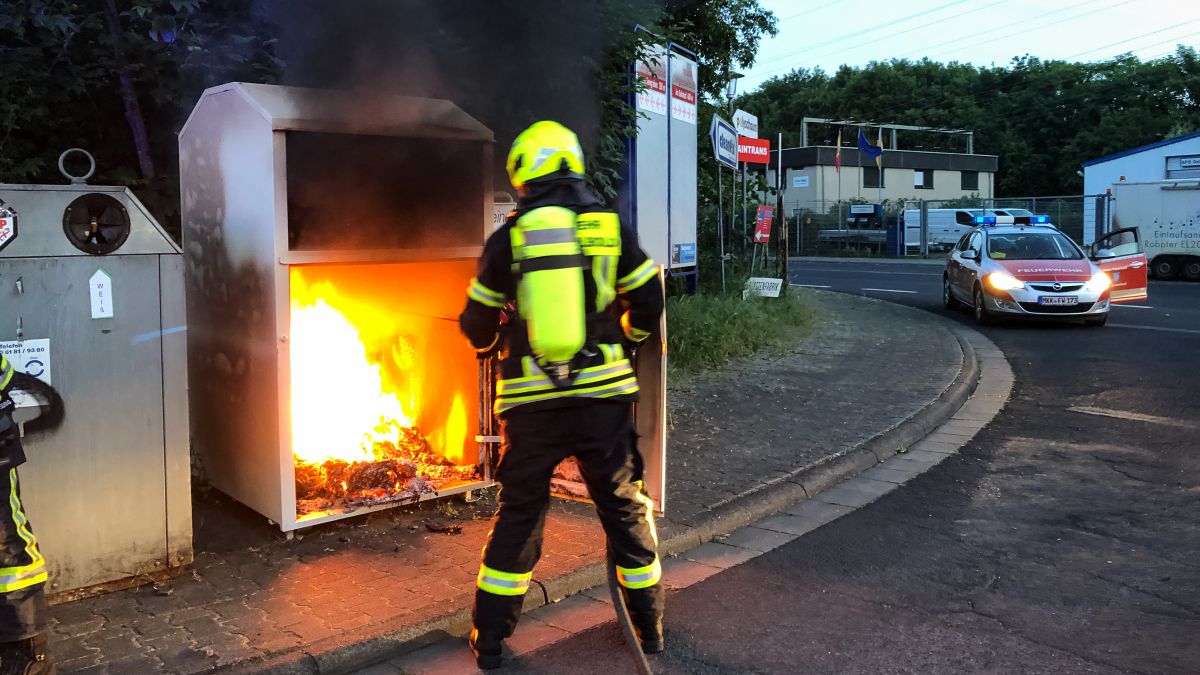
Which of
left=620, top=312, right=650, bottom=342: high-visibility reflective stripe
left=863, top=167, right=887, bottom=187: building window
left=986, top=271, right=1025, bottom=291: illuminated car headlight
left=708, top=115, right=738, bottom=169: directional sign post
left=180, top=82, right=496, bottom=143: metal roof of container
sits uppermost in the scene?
left=863, top=167, right=887, bottom=187: building window

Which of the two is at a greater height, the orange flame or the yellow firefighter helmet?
the yellow firefighter helmet

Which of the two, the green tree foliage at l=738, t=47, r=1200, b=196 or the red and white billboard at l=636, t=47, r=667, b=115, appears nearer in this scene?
the red and white billboard at l=636, t=47, r=667, b=115

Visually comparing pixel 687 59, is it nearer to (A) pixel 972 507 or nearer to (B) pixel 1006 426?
(B) pixel 1006 426

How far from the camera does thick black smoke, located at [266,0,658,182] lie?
5.01m

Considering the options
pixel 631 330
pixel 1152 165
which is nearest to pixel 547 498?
pixel 631 330

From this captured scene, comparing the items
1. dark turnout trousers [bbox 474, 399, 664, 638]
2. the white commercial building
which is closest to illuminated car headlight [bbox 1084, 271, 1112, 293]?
dark turnout trousers [bbox 474, 399, 664, 638]

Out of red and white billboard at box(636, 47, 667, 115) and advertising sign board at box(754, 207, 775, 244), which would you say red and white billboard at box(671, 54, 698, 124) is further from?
advertising sign board at box(754, 207, 775, 244)

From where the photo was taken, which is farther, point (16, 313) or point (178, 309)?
point (178, 309)

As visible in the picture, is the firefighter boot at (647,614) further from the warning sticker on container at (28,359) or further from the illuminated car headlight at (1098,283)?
the illuminated car headlight at (1098,283)

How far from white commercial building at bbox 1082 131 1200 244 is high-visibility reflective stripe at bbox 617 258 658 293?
2886 centimetres

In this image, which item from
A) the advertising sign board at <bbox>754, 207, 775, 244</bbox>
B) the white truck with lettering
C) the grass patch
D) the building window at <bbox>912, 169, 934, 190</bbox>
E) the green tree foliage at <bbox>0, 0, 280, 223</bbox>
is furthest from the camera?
the building window at <bbox>912, 169, 934, 190</bbox>

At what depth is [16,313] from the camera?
3832 millimetres

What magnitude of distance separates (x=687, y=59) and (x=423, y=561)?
29.2ft

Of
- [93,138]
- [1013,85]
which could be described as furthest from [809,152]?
[93,138]
